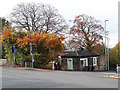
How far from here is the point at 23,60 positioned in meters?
30.8

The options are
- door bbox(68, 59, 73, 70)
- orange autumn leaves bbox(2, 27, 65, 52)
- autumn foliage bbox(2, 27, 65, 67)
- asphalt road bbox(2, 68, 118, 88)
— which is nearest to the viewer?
asphalt road bbox(2, 68, 118, 88)

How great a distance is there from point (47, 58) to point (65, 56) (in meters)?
3.41

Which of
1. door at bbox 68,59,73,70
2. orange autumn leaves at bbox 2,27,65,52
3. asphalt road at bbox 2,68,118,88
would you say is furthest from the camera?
door at bbox 68,59,73,70

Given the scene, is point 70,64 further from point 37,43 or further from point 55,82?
point 55,82

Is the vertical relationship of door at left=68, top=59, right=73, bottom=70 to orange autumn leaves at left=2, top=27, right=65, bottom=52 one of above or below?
below

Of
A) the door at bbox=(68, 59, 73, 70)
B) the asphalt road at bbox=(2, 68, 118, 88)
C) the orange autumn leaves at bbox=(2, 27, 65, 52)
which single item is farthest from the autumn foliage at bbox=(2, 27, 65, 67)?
the asphalt road at bbox=(2, 68, 118, 88)

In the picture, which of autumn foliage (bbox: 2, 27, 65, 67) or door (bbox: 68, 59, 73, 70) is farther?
door (bbox: 68, 59, 73, 70)

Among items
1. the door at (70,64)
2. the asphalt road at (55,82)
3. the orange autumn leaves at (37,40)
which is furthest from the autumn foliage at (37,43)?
the asphalt road at (55,82)

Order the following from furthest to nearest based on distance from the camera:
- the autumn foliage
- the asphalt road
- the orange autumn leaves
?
the autumn foliage
the orange autumn leaves
the asphalt road

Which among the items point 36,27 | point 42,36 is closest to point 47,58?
point 42,36

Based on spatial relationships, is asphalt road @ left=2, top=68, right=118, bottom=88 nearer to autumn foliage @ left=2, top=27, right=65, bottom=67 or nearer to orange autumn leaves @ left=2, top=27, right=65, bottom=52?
orange autumn leaves @ left=2, top=27, right=65, bottom=52

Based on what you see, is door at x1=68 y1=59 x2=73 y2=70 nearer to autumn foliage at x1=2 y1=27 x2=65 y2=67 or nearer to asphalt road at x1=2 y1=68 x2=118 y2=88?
autumn foliage at x1=2 y1=27 x2=65 y2=67

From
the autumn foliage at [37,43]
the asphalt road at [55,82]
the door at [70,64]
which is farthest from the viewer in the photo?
the door at [70,64]

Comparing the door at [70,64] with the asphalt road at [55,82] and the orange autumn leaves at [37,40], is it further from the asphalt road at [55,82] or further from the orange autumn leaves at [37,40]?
the asphalt road at [55,82]
